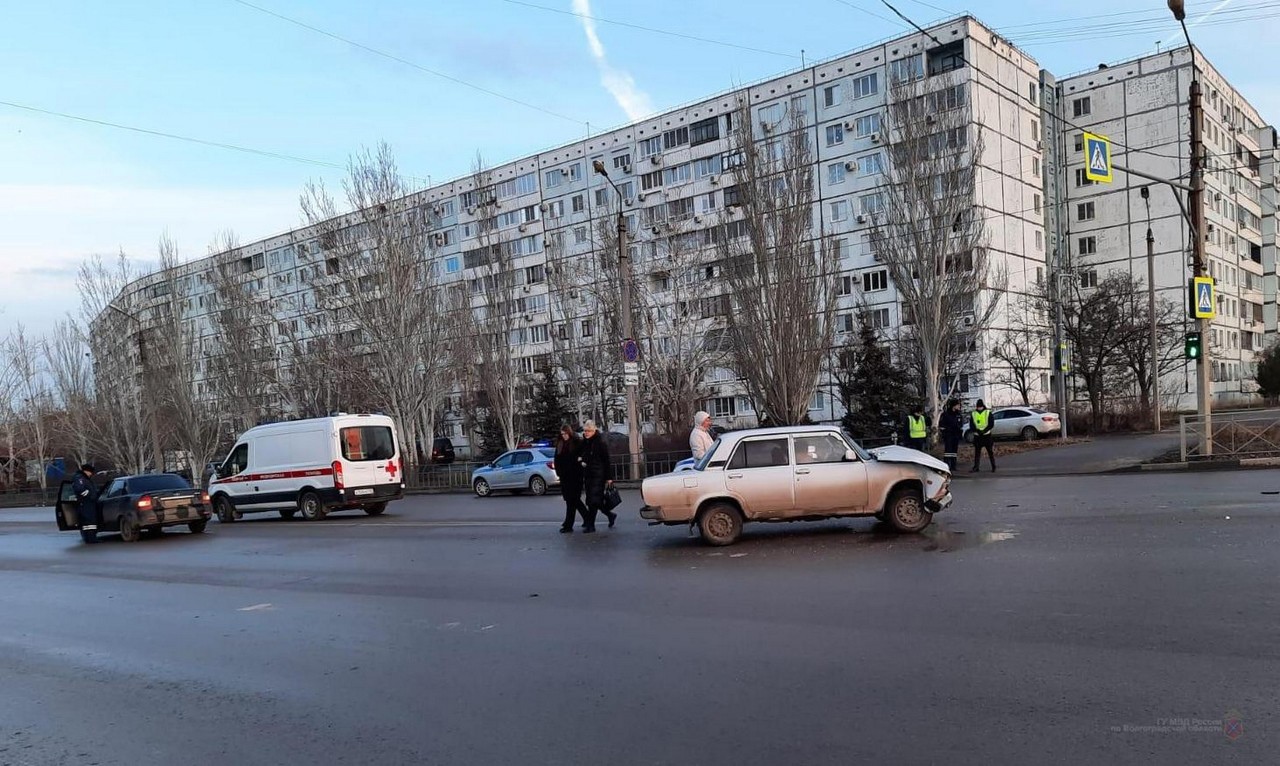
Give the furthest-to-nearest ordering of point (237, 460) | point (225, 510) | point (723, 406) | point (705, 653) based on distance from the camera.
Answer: point (723, 406)
point (225, 510)
point (237, 460)
point (705, 653)

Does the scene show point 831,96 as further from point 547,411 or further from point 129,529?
point 129,529

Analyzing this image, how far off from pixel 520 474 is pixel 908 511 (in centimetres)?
1691

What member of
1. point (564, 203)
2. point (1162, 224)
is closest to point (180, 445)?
point (564, 203)

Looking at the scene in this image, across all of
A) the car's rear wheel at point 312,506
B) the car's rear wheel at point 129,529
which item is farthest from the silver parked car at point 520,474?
the car's rear wheel at point 129,529

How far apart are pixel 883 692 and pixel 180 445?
55.9m

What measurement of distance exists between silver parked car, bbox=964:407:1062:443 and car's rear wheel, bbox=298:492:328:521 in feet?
→ 78.0

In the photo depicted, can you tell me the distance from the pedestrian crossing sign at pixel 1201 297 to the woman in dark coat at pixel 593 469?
46.5ft

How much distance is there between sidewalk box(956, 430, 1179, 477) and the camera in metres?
20.6

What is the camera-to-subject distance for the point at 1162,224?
63344 mm

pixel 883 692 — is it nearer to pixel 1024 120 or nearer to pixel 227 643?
pixel 227 643

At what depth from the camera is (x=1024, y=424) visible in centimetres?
3544

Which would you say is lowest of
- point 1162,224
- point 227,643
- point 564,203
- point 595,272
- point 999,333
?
point 227,643

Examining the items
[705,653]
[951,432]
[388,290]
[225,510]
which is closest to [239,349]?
[388,290]

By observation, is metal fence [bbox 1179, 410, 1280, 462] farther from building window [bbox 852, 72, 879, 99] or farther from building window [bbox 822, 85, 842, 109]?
building window [bbox 822, 85, 842, 109]
